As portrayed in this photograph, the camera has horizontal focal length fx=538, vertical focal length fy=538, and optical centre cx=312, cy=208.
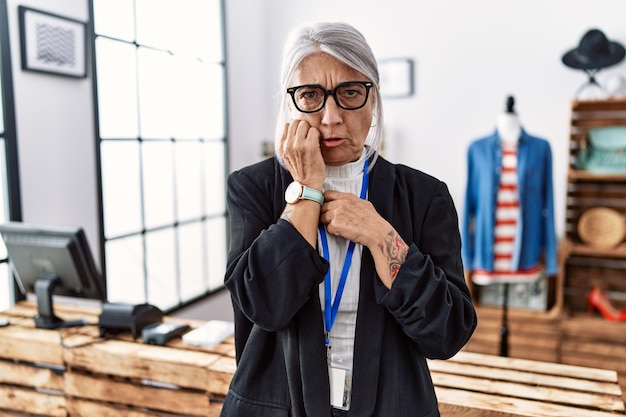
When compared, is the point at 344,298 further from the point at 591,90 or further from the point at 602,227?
the point at 591,90

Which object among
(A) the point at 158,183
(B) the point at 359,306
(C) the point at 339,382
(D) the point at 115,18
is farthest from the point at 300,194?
(A) the point at 158,183

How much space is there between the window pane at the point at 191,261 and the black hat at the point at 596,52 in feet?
9.40

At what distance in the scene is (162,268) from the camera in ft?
12.0

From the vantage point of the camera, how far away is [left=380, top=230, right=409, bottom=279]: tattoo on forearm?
3.19 feet

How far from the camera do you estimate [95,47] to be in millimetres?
2818

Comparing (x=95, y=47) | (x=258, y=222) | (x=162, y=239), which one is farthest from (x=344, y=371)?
(x=162, y=239)

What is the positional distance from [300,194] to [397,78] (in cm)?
342

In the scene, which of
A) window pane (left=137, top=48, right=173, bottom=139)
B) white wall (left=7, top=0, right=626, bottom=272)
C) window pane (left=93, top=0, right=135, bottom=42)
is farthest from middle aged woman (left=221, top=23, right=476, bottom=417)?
window pane (left=137, top=48, right=173, bottom=139)

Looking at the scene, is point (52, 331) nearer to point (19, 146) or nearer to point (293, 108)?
point (19, 146)

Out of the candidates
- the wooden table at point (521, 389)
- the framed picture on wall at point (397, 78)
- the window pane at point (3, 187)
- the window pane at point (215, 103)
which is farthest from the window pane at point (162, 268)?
the wooden table at point (521, 389)

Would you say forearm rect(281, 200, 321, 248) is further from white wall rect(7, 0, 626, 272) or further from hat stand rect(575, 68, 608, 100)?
hat stand rect(575, 68, 608, 100)

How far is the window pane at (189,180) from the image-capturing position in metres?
3.79

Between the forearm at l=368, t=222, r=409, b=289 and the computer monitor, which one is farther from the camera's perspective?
the computer monitor

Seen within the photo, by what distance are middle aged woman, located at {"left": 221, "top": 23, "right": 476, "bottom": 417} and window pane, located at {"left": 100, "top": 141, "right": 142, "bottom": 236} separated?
2.26 meters
